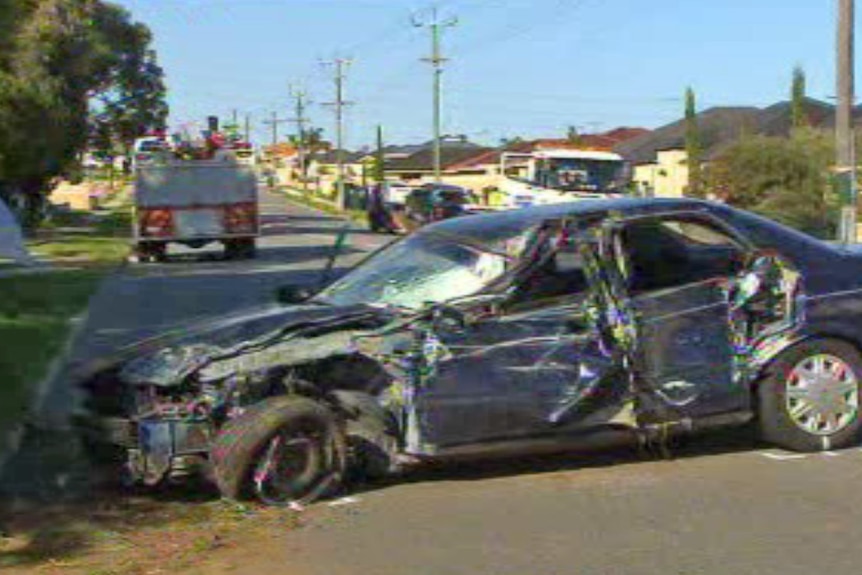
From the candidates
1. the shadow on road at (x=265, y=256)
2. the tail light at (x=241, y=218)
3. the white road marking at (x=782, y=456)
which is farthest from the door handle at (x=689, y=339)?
the tail light at (x=241, y=218)

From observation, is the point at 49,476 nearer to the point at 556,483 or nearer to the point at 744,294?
the point at 556,483

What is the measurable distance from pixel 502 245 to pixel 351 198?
7541 cm

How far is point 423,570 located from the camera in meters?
→ 5.59

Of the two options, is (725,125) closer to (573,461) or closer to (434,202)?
(434,202)

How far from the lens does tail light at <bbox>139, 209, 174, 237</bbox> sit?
32.6 metres

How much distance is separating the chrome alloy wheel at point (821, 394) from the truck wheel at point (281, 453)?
101 inches

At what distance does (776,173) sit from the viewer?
47312mm

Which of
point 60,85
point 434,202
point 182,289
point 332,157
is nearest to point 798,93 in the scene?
point 434,202

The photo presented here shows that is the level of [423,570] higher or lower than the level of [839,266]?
lower

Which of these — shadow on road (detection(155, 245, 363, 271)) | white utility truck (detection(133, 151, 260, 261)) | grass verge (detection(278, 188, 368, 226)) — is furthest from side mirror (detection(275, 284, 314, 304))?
grass verge (detection(278, 188, 368, 226))

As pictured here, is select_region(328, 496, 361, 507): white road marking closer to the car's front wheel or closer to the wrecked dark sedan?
the wrecked dark sedan

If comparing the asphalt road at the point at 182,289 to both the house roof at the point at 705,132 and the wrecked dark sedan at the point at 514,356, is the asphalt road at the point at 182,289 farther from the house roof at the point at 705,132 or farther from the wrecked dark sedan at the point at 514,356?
the house roof at the point at 705,132

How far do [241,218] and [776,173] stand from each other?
71.9ft

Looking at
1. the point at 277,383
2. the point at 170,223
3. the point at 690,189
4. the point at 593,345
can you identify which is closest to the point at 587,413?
the point at 593,345
